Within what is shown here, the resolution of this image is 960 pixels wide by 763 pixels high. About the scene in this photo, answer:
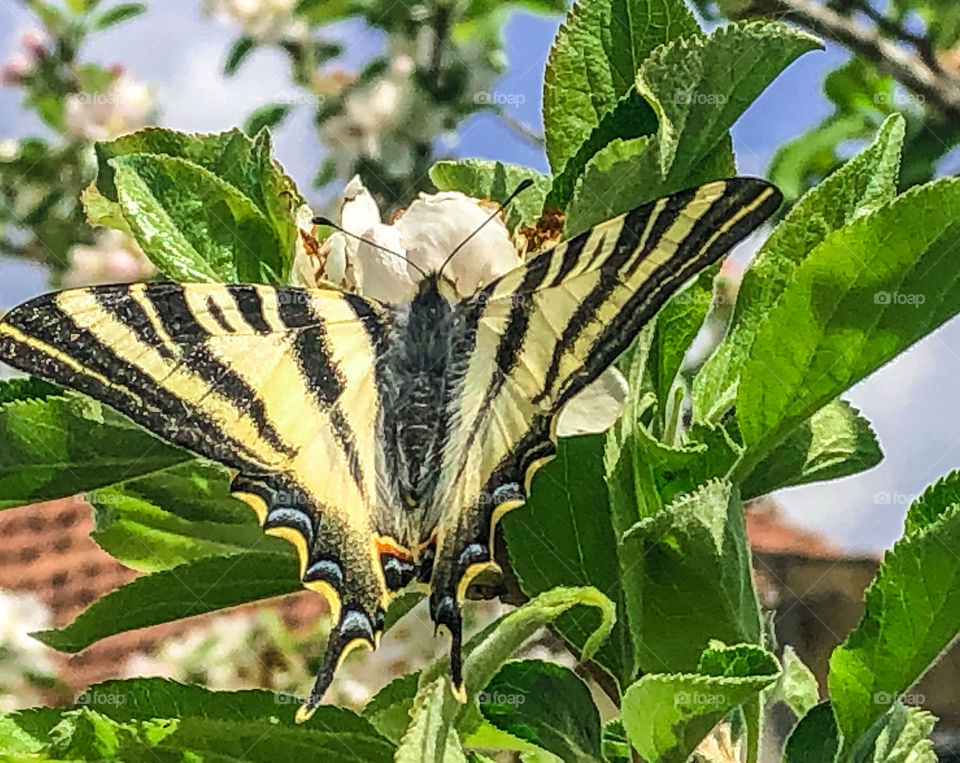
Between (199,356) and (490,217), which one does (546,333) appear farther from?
(199,356)

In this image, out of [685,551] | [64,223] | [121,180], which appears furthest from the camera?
[64,223]

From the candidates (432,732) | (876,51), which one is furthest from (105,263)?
(432,732)

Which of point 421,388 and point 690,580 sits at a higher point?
point 421,388

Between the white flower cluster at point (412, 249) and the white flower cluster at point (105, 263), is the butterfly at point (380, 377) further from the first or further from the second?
the white flower cluster at point (105, 263)

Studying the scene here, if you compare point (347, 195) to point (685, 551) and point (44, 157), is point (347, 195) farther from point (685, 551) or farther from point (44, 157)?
point (44, 157)

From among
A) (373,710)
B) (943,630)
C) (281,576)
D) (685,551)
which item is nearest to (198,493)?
(281,576)

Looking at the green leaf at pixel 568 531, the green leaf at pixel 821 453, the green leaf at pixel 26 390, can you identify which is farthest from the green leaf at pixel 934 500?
the green leaf at pixel 26 390
